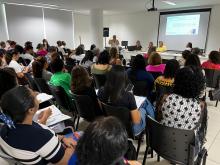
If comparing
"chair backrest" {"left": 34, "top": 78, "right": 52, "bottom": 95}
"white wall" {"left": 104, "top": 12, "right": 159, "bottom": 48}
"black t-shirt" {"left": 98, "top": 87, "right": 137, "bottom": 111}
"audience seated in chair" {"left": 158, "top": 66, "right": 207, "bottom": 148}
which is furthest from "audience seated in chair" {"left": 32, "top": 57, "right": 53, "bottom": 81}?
"white wall" {"left": 104, "top": 12, "right": 159, "bottom": 48}

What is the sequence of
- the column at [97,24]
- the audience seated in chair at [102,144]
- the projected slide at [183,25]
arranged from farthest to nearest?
the column at [97,24] → the projected slide at [183,25] → the audience seated in chair at [102,144]

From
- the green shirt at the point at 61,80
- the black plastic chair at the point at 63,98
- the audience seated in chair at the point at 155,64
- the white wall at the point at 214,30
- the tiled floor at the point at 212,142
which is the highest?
the white wall at the point at 214,30

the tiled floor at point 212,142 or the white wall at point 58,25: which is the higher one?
the white wall at point 58,25

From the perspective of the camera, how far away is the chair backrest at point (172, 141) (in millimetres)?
1437

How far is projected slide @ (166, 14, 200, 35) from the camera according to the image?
8852mm

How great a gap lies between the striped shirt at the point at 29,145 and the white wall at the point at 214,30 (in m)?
9.28

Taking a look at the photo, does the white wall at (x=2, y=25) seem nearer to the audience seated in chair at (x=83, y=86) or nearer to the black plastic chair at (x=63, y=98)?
the black plastic chair at (x=63, y=98)

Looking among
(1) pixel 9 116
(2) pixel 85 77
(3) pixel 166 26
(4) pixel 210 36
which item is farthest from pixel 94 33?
(1) pixel 9 116

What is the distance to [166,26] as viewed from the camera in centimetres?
988

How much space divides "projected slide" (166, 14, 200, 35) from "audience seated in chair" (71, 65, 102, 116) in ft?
27.0

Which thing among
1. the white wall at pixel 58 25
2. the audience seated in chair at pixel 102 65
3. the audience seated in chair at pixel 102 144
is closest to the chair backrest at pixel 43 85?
the audience seated in chair at pixel 102 65

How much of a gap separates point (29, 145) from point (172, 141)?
1100 millimetres

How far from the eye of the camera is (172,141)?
4.99ft

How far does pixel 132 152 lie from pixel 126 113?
384 mm
